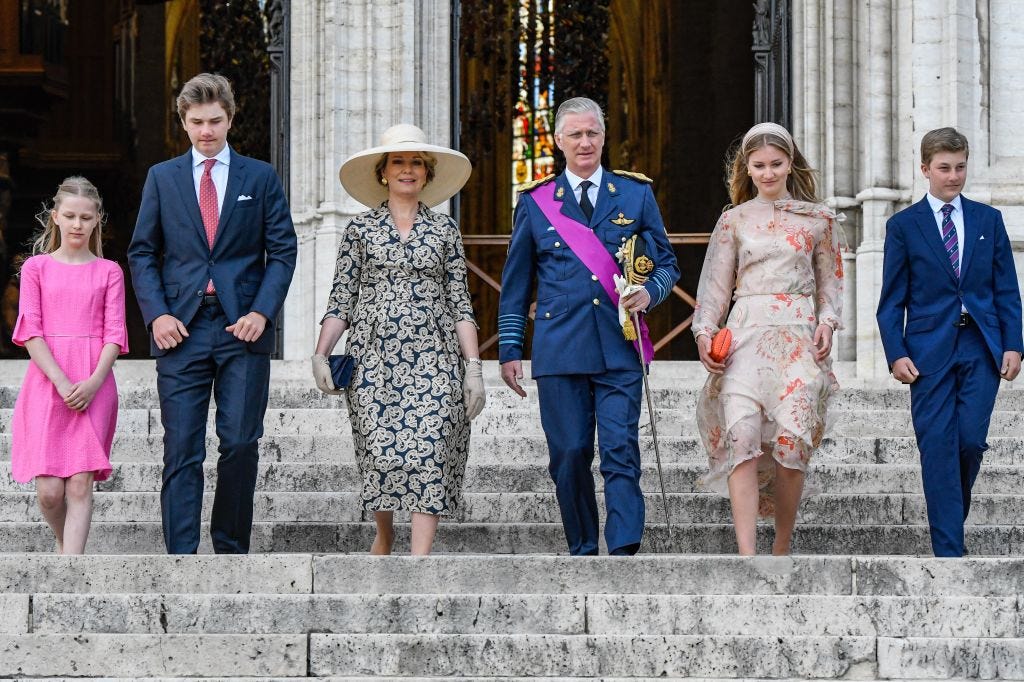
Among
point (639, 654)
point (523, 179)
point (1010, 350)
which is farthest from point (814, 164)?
point (523, 179)

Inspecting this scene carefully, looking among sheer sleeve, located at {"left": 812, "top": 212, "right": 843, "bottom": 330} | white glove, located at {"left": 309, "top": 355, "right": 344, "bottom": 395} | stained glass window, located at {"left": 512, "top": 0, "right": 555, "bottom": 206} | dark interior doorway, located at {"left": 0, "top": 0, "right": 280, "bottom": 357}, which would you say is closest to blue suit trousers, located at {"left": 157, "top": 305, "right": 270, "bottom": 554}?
white glove, located at {"left": 309, "top": 355, "right": 344, "bottom": 395}

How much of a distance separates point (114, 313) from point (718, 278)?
2124mm

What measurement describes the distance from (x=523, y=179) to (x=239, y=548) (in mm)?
17821

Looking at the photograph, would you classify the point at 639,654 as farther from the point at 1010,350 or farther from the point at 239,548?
the point at 1010,350

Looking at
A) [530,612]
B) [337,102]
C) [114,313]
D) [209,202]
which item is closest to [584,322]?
[530,612]

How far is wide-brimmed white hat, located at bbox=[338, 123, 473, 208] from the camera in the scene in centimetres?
632

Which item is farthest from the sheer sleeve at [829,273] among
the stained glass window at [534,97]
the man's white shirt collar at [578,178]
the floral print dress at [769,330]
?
the stained glass window at [534,97]

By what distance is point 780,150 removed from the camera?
6.24m

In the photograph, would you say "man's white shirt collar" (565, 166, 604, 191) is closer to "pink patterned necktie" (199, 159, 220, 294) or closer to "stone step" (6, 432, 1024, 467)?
"pink patterned necktie" (199, 159, 220, 294)

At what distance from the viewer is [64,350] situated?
6359 mm

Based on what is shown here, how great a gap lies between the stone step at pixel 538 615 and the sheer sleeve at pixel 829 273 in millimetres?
1266

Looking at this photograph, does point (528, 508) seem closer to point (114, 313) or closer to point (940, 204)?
Result: point (114, 313)

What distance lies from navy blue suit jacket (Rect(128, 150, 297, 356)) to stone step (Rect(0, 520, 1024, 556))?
0.86 meters

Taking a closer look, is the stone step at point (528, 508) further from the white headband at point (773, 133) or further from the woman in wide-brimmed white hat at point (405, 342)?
the white headband at point (773, 133)
